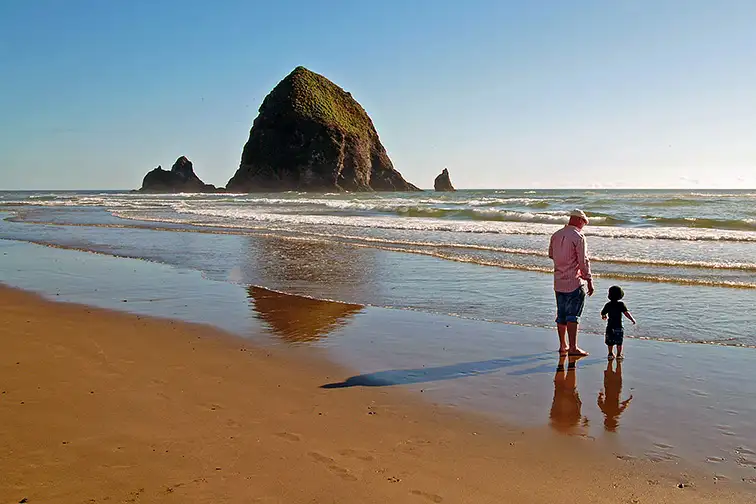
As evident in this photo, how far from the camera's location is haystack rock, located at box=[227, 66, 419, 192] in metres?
106


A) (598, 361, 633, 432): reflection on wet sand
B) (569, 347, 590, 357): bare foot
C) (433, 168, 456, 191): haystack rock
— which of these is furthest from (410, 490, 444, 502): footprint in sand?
(433, 168, 456, 191): haystack rock

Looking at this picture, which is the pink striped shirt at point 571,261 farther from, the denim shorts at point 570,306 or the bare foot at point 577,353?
the bare foot at point 577,353

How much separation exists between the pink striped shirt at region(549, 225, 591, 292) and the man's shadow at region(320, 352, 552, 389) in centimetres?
99

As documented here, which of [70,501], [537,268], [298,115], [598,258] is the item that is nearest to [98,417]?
[70,501]

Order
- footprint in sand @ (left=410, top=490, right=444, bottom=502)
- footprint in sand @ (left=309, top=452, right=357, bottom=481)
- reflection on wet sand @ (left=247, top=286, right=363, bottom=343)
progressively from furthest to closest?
reflection on wet sand @ (left=247, top=286, right=363, bottom=343), footprint in sand @ (left=309, top=452, right=357, bottom=481), footprint in sand @ (left=410, top=490, right=444, bottom=502)

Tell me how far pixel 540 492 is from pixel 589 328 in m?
4.73

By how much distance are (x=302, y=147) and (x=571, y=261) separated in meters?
104

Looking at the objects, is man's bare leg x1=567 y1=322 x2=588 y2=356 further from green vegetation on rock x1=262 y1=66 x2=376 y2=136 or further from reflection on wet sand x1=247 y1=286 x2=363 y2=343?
green vegetation on rock x1=262 y1=66 x2=376 y2=136

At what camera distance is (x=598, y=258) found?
1433 cm

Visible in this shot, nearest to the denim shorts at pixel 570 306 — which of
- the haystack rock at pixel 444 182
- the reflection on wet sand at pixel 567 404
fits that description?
the reflection on wet sand at pixel 567 404

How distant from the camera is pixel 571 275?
664 cm

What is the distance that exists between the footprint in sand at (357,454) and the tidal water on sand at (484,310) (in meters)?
1.27

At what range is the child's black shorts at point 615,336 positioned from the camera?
627 centimetres

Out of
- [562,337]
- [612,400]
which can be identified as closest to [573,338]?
[562,337]
